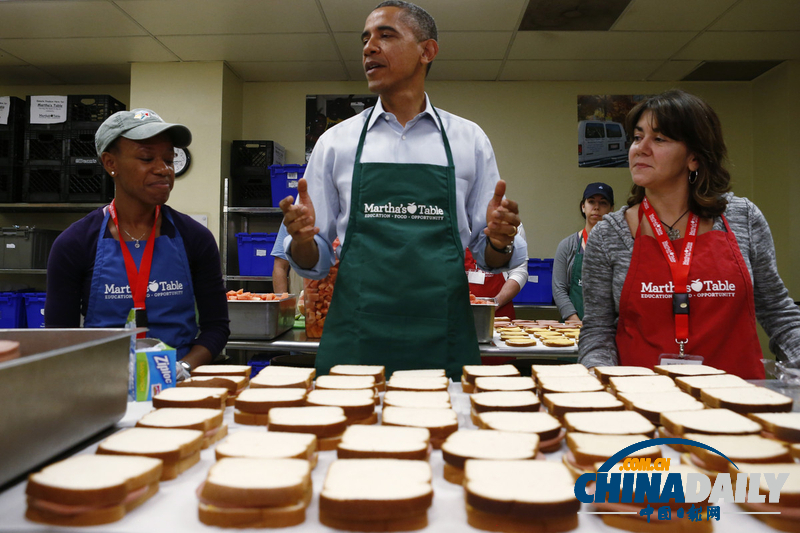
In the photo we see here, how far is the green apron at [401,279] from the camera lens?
66.8 inches

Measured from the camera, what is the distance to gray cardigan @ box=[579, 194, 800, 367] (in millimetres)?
1718

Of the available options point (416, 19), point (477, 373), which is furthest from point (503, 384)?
point (416, 19)

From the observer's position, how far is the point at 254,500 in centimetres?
67

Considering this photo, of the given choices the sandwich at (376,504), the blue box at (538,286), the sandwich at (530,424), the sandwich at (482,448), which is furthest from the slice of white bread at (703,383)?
the blue box at (538,286)

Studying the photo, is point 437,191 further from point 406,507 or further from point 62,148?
point 62,148

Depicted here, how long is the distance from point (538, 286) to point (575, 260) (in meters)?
0.85

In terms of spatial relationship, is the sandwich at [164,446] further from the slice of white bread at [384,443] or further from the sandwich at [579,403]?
the sandwich at [579,403]

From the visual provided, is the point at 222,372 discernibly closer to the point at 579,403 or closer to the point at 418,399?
the point at 418,399

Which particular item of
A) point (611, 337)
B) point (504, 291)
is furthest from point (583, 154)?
point (611, 337)

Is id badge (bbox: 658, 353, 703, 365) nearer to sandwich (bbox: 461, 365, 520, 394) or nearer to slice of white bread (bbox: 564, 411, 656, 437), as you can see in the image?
sandwich (bbox: 461, 365, 520, 394)

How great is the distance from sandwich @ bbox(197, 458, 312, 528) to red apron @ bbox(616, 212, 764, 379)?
1.38 metres

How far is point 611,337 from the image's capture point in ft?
5.94

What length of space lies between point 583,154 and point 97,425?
5.47 metres

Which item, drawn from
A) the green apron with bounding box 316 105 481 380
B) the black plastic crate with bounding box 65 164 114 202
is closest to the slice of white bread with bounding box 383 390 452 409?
the green apron with bounding box 316 105 481 380
